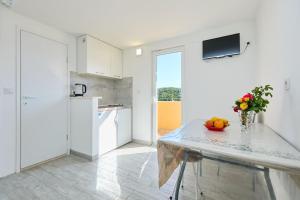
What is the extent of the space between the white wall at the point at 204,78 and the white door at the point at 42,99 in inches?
61.0

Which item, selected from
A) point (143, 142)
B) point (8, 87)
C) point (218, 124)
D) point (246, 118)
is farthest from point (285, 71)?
point (8, 87)

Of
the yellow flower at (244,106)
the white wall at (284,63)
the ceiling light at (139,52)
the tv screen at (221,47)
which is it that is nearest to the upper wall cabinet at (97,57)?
the ceiling light at (139,52)

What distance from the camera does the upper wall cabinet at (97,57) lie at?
2.84m

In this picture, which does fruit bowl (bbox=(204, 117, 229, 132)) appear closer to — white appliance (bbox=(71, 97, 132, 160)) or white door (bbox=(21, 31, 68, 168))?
white appliance (bbox=(71, 97, 132, 160))

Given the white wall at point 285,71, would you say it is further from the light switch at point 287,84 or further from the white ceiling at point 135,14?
the white ceiling at point 135,14

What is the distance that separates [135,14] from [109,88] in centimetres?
203

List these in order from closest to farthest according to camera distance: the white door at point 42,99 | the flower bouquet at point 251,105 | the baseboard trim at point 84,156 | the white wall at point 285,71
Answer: the white wall at point 285,71 < the flower bouquet at point 251,105 < the white door at point 42,99 < the baseboard trim at point 84,156

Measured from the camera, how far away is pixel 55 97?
262 cm

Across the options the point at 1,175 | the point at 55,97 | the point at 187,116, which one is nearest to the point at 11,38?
the point at 55,97

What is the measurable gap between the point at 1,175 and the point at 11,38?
186 centimetres

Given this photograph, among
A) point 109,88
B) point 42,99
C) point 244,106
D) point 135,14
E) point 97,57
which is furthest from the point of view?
point 109,88

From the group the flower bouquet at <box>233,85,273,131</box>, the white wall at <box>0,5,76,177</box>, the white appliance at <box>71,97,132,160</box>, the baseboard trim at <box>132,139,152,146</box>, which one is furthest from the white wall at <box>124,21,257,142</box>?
the white wall at <box>0,5,76,177</box>

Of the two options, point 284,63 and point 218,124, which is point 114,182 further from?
point 284,63

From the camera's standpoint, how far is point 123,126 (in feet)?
11.0
